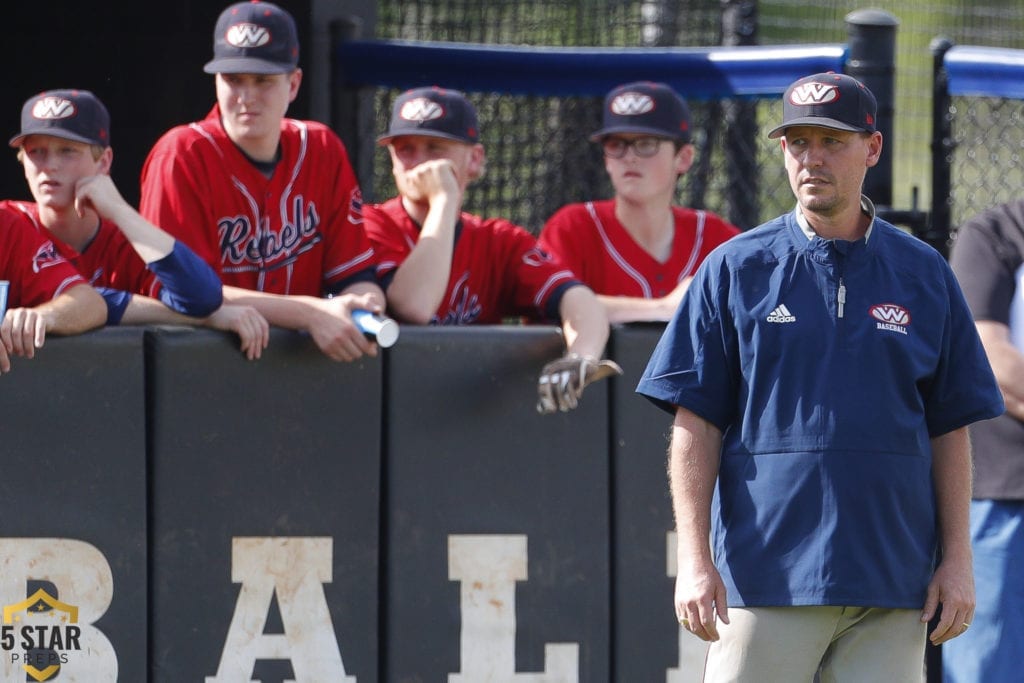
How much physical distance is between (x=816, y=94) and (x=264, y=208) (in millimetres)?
1704

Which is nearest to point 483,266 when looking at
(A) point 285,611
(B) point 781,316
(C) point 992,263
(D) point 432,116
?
(D) point 432,116

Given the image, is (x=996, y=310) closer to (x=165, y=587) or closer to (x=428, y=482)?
(x=428, y=482)

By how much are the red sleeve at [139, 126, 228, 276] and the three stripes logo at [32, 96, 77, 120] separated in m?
0.24

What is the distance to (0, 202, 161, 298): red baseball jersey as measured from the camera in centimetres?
396

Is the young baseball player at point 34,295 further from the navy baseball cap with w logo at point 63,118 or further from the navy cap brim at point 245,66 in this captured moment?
the navy cap brim at point 245,66

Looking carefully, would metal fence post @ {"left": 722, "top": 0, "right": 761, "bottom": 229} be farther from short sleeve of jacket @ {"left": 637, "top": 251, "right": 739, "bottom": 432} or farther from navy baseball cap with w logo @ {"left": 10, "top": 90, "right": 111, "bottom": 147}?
short sleeve of jacket @ {"left": 637, "top": 251, "right": 739, "bottom": 432}

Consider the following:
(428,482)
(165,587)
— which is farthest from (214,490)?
(428,482)

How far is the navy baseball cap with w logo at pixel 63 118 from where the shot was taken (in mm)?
3908

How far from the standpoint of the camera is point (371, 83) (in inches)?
224

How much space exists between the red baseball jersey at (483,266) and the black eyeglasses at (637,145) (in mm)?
472

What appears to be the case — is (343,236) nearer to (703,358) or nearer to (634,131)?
(634,131)

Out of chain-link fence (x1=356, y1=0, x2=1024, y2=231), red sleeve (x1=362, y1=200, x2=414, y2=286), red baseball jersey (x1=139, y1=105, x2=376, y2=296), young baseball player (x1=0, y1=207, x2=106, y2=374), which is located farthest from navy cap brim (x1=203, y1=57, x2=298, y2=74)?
chain-link fence (x1=356, y1=0, x2=1024, y2=231)

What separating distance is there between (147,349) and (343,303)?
475 millimetres

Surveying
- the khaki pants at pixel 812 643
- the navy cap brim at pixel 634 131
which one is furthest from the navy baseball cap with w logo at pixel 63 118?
the khaki pants at pixel 812 643
